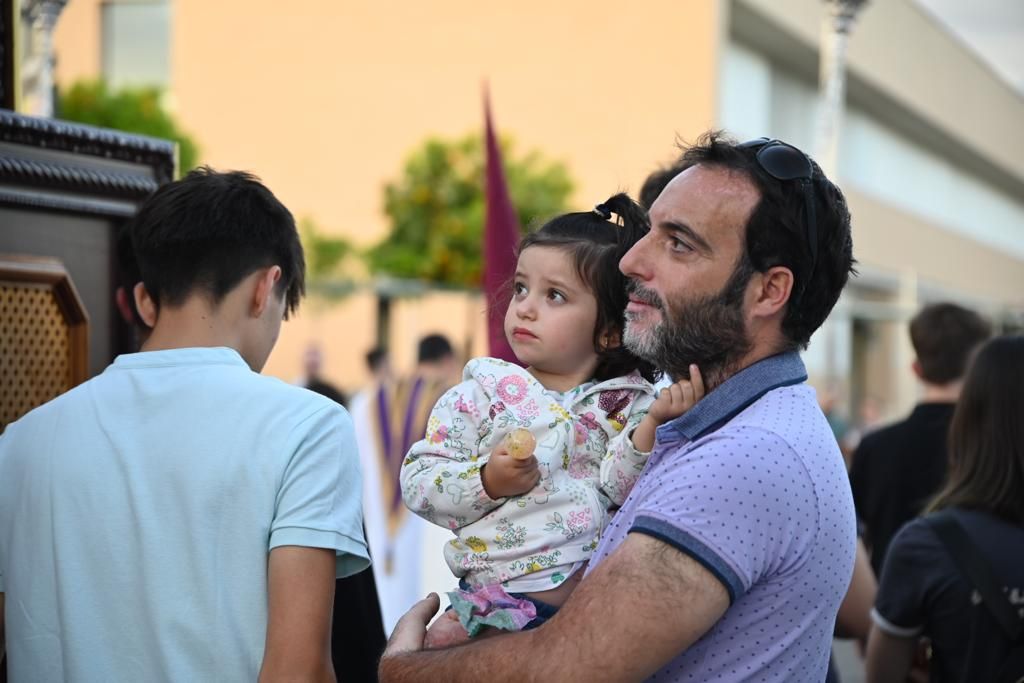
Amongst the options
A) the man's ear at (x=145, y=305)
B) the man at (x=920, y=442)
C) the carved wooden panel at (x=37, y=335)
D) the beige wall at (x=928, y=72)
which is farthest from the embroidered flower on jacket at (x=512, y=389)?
the beige wall at (x=928, y=72)

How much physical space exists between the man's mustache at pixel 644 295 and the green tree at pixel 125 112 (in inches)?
820

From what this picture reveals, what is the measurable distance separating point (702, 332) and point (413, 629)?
83 cm

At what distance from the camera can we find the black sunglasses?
243 centimetres

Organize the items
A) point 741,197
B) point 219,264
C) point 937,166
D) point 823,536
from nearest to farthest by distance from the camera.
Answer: point 823,536 → point 741,197 → point 219,264 → point 937,166

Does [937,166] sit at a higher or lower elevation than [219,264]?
higher

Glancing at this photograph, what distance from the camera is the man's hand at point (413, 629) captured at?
2.60 metres

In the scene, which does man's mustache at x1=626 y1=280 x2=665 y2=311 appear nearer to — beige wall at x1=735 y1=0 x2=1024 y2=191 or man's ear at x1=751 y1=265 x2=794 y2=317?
man's ear at x1=751 y1=265 x2=794 y2=317

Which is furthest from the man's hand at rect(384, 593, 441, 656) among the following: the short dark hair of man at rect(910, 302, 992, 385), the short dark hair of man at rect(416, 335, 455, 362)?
the short dark hair of man at rect(416, 335, 455, 362)

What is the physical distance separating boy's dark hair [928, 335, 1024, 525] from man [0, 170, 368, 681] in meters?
1.91

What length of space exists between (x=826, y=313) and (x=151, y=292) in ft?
4.42

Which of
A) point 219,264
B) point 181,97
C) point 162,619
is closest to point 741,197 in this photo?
point 219,264

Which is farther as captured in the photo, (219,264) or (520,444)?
→ (219,264)

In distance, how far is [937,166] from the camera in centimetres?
3862

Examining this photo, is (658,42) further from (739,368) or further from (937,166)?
(739,368)
